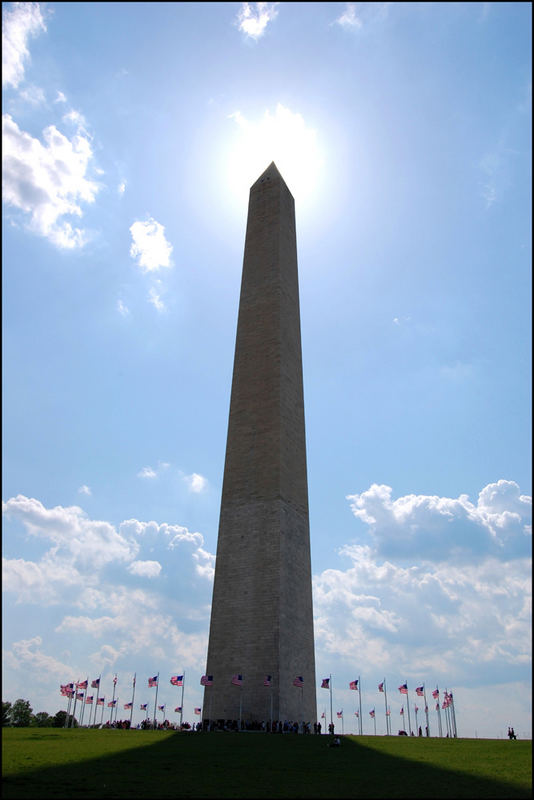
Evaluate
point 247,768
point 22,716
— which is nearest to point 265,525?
point 247,768

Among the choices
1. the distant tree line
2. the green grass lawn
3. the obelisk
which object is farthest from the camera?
the distant tree line

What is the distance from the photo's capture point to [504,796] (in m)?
13.5

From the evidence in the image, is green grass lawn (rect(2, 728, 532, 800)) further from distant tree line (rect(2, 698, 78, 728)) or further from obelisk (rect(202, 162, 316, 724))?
distant tree line (rect(2, 698, 78, 728))

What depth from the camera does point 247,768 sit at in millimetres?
17406

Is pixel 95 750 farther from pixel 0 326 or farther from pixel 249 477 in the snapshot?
pixel 249 477

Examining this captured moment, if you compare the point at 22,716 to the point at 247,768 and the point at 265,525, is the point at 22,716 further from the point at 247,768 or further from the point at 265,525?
the point at 247,768

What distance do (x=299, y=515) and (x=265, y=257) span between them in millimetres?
17178

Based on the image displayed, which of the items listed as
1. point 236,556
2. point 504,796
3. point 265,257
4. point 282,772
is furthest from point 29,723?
point 504,796

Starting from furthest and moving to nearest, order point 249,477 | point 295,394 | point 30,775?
point 295,394 → point 249,477 → point 30,775

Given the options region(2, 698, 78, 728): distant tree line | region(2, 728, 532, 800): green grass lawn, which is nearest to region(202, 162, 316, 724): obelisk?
region(2, 728, 532, 800): green grass lawn

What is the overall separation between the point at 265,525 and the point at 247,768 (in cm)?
1803

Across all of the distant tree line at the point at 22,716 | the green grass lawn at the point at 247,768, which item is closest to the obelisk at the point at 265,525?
the green grass lawn at the point at 247,768

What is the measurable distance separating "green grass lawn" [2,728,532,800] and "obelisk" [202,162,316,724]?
6.55 meters

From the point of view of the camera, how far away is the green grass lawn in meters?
13.7
